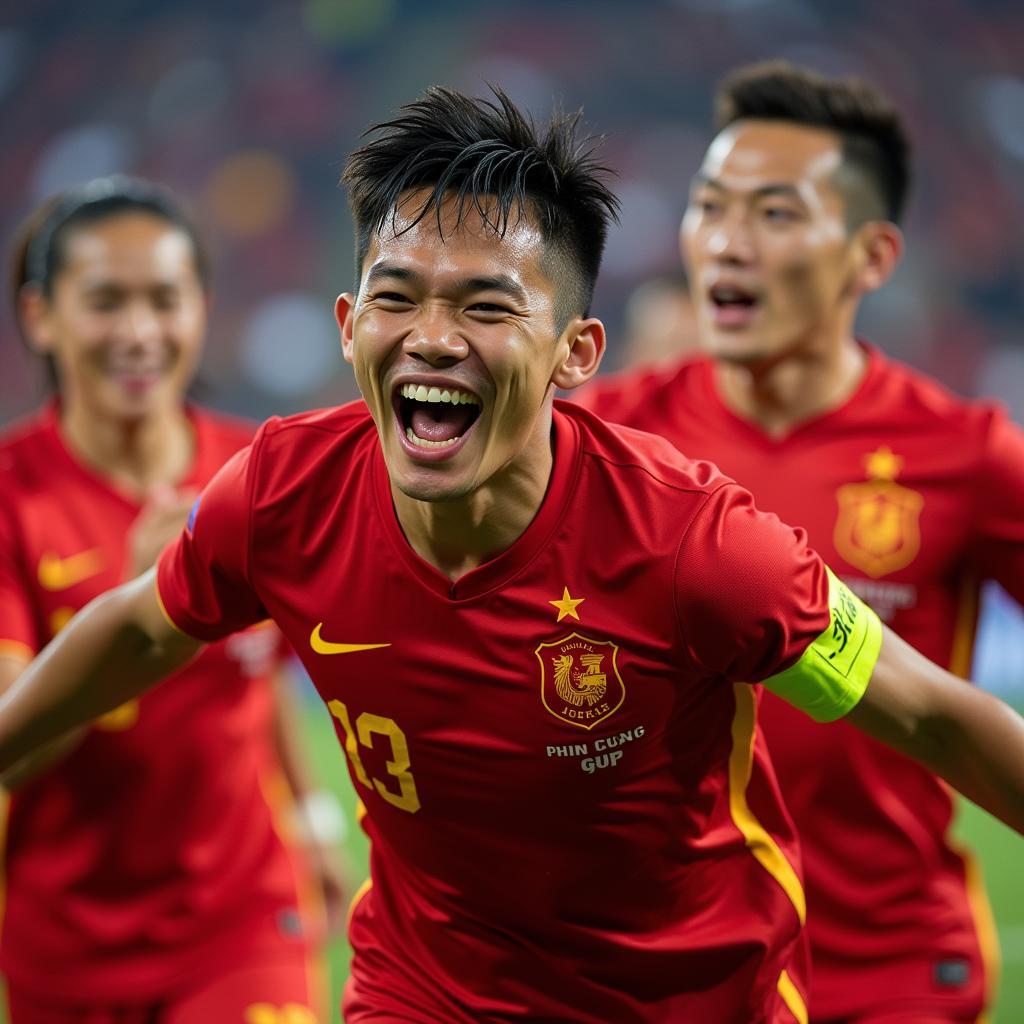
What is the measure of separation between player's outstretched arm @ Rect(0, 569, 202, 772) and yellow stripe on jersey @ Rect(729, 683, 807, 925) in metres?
1.01

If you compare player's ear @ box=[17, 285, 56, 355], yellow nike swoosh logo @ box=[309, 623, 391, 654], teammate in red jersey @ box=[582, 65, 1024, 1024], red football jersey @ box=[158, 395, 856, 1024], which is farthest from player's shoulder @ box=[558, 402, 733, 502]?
player's ear @ box=[17, 285, 56, 355]

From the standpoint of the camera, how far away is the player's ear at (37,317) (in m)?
4.69

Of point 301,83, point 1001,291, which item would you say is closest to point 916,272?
point 1001,291

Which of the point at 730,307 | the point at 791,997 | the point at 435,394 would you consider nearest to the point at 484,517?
the point at 435,394

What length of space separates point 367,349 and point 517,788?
2.62 ft

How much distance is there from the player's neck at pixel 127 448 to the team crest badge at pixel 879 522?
183 cm

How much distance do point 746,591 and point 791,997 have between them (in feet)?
3.13

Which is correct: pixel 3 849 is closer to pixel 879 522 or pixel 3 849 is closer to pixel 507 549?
pixel 507 549

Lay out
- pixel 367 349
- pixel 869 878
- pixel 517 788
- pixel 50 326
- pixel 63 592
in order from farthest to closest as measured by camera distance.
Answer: pixel 50 326 → pixel 63 592 → pixel 869 878 → pixel 517 788 → pixel 367 349

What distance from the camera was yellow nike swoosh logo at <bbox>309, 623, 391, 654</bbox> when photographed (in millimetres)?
2793

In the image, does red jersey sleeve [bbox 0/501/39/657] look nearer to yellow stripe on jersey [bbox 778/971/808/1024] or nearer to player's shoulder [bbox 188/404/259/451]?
player's shoulder [bbox 188/404/259/451]

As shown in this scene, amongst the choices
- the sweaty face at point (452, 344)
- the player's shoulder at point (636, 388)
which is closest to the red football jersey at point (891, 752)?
the player's shoulder at point (636, 388)

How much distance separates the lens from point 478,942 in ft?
9.53

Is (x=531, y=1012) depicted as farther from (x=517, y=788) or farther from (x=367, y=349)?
(x=367, y=349)
